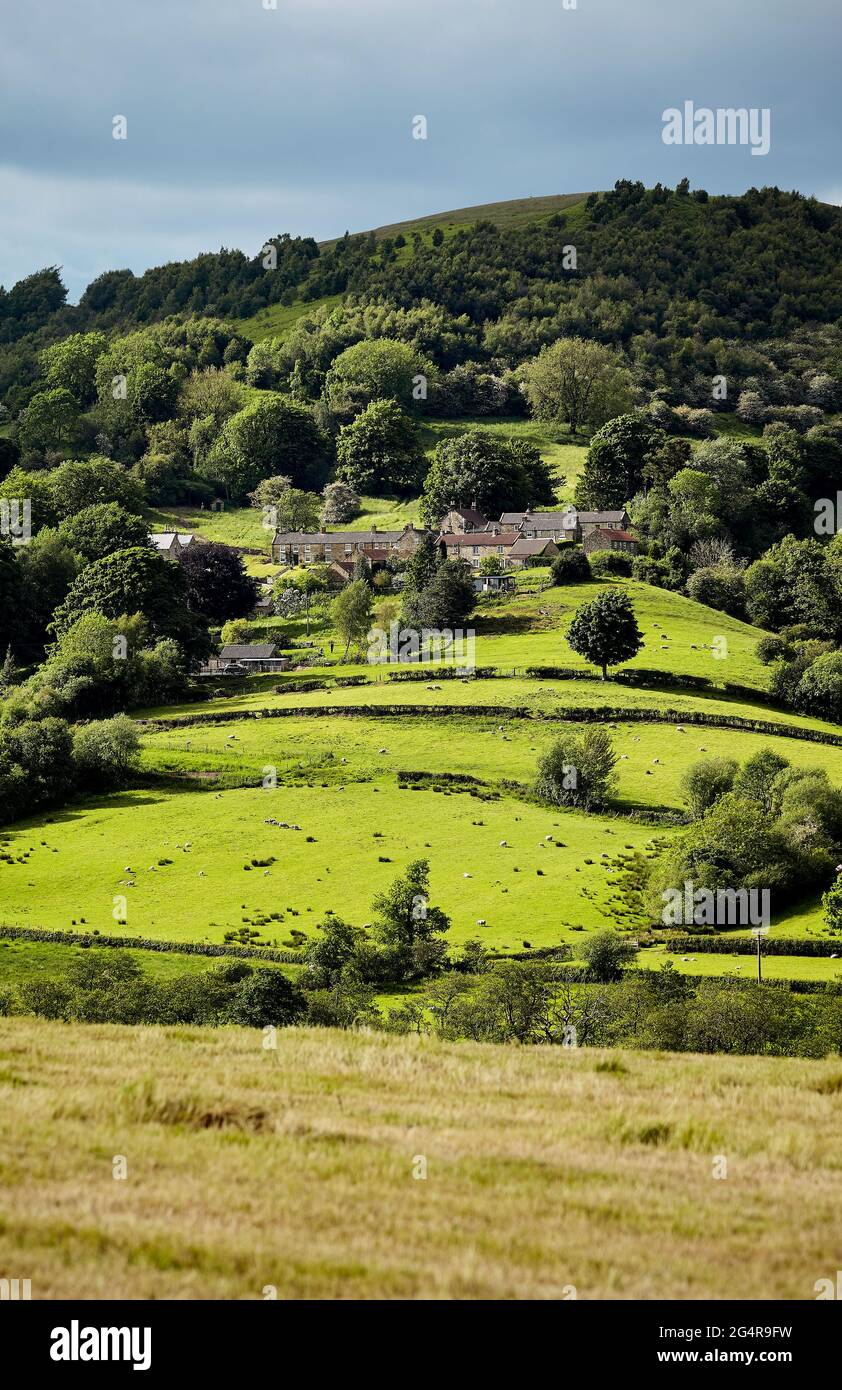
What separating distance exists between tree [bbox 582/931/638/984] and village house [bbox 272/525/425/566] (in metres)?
99.4

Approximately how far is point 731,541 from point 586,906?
106830 mm

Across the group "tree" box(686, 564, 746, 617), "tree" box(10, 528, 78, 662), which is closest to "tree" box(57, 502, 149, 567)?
"tree" box(10, 528, 78, 662)

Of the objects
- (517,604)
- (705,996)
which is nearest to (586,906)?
(705,996)

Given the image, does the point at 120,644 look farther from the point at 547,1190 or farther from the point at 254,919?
the point at 547,1190

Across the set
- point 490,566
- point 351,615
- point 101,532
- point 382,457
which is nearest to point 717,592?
point 490,566

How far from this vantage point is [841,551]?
456ft

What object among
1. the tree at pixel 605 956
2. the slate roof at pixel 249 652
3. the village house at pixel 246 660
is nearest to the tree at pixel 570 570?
the village house at pixel 246 660

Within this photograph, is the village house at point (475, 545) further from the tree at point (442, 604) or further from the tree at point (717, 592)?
the tree at point (442, 604)

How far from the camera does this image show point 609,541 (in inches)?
5822

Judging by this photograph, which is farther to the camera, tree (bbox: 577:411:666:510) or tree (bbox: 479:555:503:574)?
tree (bbox: 577:411:666:510)

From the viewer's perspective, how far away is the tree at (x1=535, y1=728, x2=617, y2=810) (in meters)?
81.1

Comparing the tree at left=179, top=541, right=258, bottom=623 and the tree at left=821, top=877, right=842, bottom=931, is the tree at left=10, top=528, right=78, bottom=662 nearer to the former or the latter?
the tree at left=179, top=541, right=258, bottom=623

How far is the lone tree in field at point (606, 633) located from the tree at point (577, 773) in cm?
2171

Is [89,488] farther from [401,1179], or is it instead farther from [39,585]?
[401,1179]
